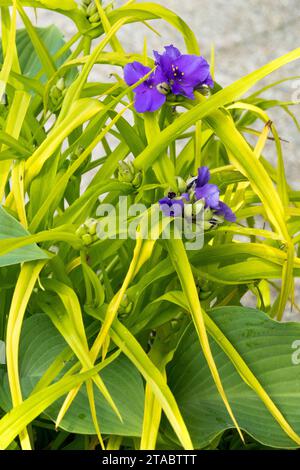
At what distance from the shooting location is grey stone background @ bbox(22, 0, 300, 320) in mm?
1704

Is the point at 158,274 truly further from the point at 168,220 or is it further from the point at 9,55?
the point at 9,55

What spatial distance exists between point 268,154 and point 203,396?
109 cm

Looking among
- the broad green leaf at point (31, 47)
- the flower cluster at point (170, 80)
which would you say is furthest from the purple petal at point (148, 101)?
the broad green leaf at point (31, 47)

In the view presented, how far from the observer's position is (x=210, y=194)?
549 mm

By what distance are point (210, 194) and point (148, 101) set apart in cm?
9

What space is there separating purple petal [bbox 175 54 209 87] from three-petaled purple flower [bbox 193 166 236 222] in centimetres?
8

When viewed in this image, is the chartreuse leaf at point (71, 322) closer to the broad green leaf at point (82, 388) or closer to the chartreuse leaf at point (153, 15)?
the broad green leaf at point (82, 388)

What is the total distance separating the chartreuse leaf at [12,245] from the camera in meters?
0.52

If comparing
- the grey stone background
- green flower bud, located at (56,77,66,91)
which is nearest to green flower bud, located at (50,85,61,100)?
green flower bud, located at (56,77,66,91)

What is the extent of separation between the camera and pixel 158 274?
0.62 m

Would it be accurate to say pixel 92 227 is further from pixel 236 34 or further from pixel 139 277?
pixel 236 34

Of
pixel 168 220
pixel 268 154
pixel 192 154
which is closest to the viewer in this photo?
pixel 168 220
